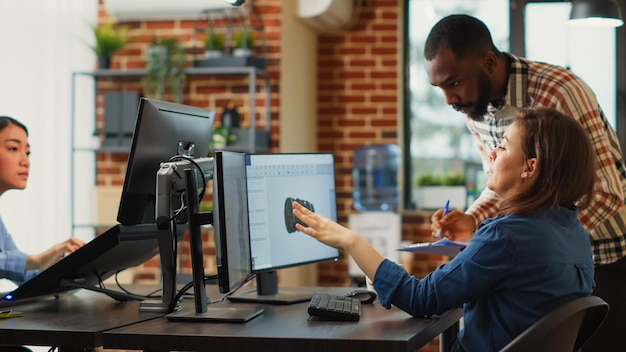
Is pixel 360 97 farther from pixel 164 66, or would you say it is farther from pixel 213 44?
pixel 164 66

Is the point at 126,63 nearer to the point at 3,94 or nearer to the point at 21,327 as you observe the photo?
the point at 3,94

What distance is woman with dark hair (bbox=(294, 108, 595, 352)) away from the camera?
1.80m

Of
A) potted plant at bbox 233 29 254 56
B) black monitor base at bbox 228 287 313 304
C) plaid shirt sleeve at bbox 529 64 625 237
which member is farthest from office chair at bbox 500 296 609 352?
potted plant at bbox 233 29 254 56

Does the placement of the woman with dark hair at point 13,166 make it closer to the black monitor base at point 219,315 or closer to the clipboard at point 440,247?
the black monitor base at point 219,315

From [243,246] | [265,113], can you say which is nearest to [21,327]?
[243,246]

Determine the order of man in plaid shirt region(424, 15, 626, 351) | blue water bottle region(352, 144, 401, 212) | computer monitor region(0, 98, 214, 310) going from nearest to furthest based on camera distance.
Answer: computer monitor region(0, 98, 214, 310) → man in plaid shirt region(424, 15, 626, 351) → blue water bottle region(352, 144, 401, 212)

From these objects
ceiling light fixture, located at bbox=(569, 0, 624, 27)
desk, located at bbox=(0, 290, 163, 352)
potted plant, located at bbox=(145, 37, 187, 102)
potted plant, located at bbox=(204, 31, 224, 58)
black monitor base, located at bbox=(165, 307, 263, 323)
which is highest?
ceiling light fixture, located at bbox=(569, 0, 624, 27)

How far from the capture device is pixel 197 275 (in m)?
2.04

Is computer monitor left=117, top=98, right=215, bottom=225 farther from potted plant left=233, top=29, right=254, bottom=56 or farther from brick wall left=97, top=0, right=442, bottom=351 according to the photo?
brick wall left=97, top=0, right=442, bottom=351

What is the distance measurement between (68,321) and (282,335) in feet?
1.77

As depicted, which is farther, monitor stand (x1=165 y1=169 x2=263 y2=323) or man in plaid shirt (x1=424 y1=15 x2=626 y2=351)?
man in plaid shirt (x1=424 y1=15 x2=626 y2=351)

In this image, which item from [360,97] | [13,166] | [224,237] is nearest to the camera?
[224,237]

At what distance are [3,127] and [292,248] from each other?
1052 mm

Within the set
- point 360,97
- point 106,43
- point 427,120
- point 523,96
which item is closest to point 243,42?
point 106,43
